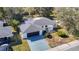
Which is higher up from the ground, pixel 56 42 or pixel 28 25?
pixel 28 25

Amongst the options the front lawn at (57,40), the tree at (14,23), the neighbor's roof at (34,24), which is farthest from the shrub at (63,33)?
the tree at (14,23)

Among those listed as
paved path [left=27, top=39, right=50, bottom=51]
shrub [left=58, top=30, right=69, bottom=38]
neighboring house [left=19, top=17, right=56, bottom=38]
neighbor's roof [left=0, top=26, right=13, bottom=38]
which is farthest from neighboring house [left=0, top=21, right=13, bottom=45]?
shrub [left=58, top=30, right=69, bottom=38]

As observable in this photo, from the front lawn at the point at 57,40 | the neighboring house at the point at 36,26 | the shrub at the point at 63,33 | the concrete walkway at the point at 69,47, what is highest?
the neighboring house at the point at 36,26

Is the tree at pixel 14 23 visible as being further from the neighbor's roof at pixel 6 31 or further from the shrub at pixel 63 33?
the shrub at pixel 63 33

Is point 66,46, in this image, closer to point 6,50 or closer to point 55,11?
point 55,11

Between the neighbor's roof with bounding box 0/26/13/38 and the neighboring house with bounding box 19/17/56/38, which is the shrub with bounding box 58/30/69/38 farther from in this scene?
the neighbor's roof with bounding box 0/26/13/38

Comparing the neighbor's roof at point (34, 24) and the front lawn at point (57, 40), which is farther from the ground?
the neighbor's roof at point (34, 24)
